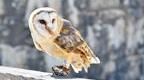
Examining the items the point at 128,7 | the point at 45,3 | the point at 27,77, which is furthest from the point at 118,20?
the point at 27,77

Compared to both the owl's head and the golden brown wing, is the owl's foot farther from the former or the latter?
the owl's head

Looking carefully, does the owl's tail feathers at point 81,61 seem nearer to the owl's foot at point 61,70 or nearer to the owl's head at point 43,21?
the owl's foot at point 61,70

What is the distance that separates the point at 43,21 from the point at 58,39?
86 mm

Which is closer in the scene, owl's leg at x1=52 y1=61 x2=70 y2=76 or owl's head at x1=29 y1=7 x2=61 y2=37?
owl's head at x1=29 y1=7 x2=61 y2=37

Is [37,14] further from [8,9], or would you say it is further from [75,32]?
[8,9]

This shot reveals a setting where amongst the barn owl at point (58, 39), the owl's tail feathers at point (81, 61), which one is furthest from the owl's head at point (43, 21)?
the owl's tail feathers at point (81, 61)

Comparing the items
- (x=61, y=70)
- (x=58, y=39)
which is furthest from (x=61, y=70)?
(x=58, y=39)

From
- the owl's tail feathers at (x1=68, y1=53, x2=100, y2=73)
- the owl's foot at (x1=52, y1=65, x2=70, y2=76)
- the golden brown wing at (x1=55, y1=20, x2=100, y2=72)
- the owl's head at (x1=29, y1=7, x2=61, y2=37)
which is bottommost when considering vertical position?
the owl's foot at (x1=52, y1=65, x2=70, y2=76)

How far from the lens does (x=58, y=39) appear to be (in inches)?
78.0

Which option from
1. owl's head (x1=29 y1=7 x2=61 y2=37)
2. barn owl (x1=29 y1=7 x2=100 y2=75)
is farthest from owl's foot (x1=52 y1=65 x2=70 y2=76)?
owl's head (x1=29 y1=7 x2=61 y2=37)

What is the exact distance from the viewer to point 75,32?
201cm

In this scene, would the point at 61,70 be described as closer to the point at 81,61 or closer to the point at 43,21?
the point at 81,61

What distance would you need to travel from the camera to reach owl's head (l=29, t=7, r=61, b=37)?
1922 mm

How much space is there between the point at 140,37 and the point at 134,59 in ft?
0.59
